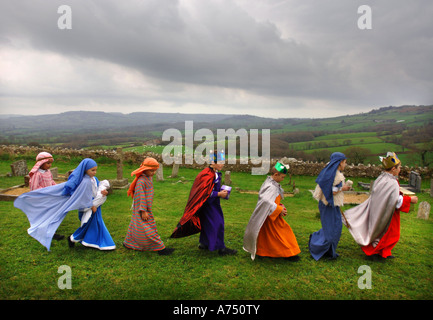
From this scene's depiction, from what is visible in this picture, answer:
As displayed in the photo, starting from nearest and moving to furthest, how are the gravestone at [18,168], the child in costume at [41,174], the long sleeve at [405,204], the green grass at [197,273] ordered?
the green grass at [197,273] → the long sleeve at [405,204] → the child in costume at [41,174] → the gravestone at [18,168]

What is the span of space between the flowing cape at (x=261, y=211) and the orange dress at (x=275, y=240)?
0.57ft

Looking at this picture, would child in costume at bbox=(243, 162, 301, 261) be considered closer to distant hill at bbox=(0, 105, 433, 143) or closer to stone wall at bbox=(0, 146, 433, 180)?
stone wall at bbox=(0, 146, 433, 180)

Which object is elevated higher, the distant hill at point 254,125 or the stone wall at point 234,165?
the distant hill at point 254,125

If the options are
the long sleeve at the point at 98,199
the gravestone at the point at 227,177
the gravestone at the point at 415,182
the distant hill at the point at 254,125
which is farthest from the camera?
the distant hill at the point at 254,125

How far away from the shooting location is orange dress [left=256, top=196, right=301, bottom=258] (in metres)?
5.19

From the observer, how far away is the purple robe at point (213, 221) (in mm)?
5480

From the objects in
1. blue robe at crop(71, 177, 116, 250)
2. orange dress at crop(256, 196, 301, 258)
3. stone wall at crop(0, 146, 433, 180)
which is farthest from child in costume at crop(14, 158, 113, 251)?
stone wall at crop(0, 146, 433, 180)

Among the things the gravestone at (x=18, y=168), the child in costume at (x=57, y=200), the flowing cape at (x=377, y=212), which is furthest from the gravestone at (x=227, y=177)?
the gravestone at (x=18, y=168)

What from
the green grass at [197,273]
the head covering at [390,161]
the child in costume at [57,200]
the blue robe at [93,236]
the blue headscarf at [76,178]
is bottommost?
the green grass at [197,273]

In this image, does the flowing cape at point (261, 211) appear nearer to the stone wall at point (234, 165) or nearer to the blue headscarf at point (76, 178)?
the blue headscarf at point (76, 178)

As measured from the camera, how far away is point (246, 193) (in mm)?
13641

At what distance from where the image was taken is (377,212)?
17.1 ft

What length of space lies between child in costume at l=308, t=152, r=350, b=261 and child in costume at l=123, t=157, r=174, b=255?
10.7 feet

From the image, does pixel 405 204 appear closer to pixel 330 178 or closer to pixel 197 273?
pixel 330 178
